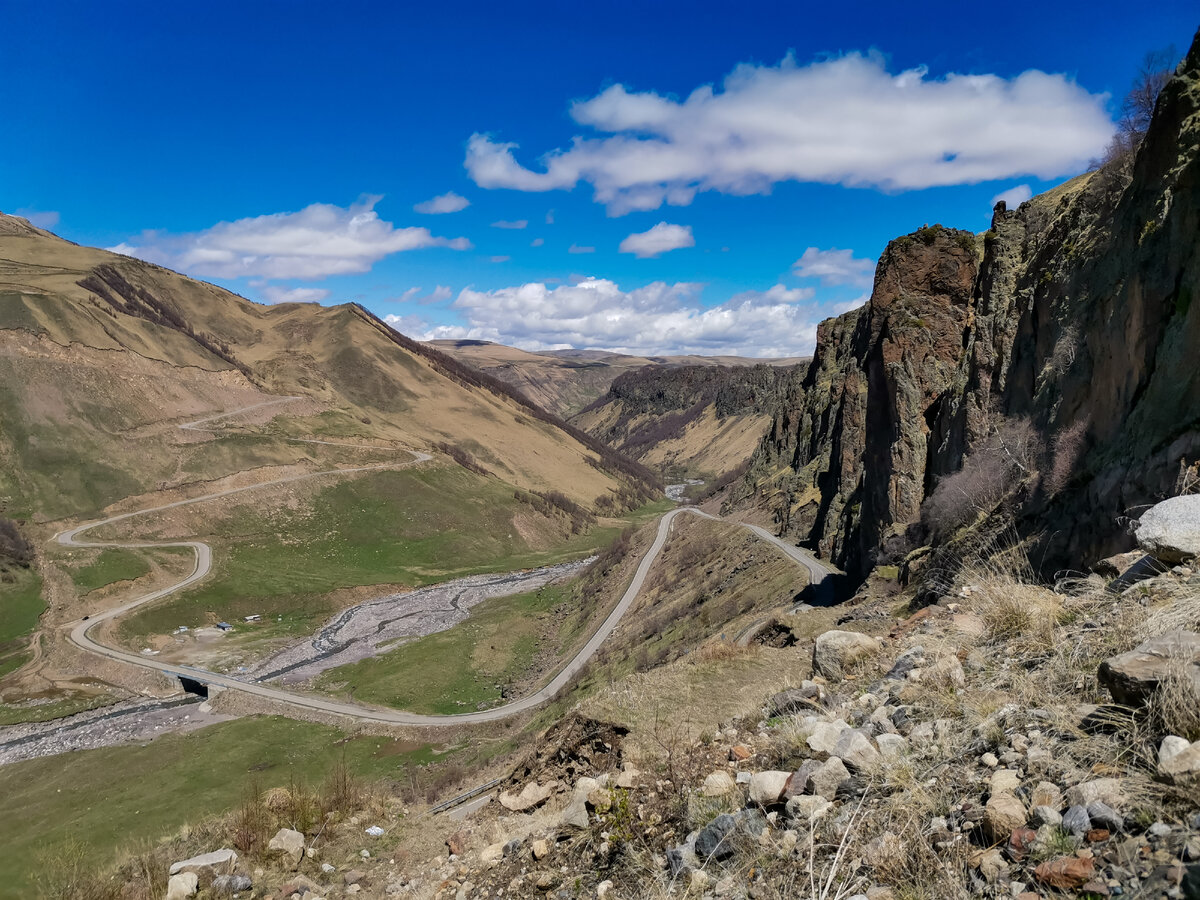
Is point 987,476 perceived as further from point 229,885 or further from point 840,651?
point 229,885

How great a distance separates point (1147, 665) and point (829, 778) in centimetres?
241

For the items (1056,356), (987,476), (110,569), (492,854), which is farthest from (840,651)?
(110,569)

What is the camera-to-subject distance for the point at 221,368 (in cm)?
13362

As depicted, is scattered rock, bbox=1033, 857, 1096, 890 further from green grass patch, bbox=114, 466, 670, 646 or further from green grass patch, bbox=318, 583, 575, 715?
green grass patch, bbox=114, 466, 670, 646

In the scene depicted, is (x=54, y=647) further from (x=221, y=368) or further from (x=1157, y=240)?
(x=221, y=368)

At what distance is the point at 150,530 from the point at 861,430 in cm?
7970

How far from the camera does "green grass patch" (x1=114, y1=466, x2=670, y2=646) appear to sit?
6863cm

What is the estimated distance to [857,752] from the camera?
560 centimetres

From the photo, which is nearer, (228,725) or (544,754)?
(544,754)

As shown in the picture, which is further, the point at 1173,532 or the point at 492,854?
the point at 492,854

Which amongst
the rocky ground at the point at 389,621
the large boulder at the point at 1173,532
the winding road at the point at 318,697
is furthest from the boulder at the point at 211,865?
the rocky ground at the point at 389,621

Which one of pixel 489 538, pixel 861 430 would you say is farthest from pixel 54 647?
pixel 861 430

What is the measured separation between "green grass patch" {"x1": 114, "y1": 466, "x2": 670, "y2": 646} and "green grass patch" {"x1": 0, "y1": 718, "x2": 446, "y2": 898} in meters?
22.0

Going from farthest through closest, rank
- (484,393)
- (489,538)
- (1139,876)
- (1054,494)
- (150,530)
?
(484,393), (489,538), (150,530), (1054,494), (1139,876)
